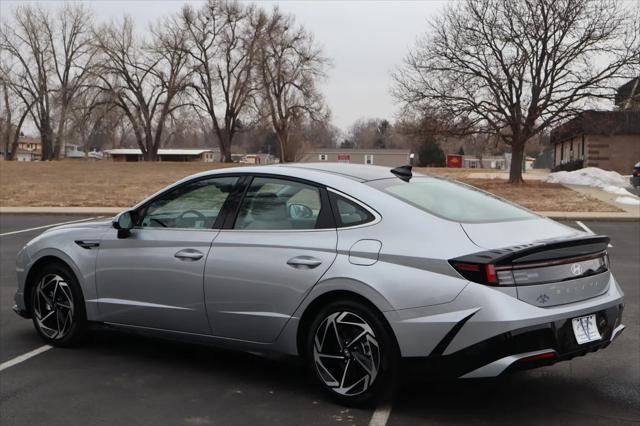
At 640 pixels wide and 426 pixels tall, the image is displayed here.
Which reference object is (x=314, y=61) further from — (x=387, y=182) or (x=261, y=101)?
(x=387, y=182)

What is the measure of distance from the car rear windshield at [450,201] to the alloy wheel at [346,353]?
0.86 metres

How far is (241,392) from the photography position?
4.66 metres

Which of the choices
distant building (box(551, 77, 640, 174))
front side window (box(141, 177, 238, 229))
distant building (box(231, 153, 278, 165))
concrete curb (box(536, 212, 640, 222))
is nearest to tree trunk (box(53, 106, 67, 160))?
distant building (box(231, 153, 278, 165))

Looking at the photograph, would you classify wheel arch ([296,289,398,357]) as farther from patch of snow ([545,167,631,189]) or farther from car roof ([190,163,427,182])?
patch of snow ([545,167,631,189])

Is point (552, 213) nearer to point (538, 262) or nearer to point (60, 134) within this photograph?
point (538, 262)

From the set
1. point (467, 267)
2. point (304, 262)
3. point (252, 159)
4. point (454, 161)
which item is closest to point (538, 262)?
point (467, 267)

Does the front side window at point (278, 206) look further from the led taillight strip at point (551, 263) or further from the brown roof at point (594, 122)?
the brown roof at point (594, 122)

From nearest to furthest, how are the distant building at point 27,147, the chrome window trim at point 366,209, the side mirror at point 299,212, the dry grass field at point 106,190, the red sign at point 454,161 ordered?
the chrome window trim at point 366,209 < the side mirror at point 299,212 < the dry grass field at point 106,190 < the red sign at point 454,161 < the distant building at point 27,147

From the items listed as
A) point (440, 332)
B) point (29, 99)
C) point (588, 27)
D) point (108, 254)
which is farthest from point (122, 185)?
point (29, 99)

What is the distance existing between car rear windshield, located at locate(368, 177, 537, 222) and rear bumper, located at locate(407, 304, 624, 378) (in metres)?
0.82

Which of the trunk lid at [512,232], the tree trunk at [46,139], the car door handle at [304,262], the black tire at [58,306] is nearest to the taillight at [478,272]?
the trunk lid at [512,232]

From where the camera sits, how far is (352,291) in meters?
4.14

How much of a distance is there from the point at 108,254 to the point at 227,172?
1.19 metres

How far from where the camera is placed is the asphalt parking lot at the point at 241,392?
415 cm
